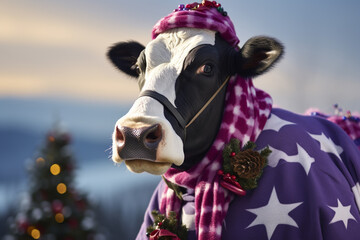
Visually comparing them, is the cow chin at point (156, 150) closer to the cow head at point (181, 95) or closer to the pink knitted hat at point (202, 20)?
the cow head at point (181, 95)

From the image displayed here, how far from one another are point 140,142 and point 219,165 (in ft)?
2.16

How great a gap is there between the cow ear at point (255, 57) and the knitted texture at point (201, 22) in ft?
0.48

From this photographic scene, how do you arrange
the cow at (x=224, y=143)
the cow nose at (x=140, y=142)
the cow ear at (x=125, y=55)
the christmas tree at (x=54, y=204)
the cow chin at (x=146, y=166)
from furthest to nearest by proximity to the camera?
the christmas tree at (x=54, y=204) → the cow ear at (x=125, y=55) → the cow at (x=224, y=143) → the cow chin at (x=146, y=166) → the cow nose at (x=140, y=142)

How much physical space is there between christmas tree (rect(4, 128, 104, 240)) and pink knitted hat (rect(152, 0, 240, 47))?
6620 millimetres

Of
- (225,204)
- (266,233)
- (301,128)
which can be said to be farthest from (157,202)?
(301,128)

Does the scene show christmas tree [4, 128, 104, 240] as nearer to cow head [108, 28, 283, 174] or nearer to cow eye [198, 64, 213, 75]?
cow head [108, 28, 283, 174]

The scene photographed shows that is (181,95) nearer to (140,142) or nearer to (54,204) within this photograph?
(140,142)

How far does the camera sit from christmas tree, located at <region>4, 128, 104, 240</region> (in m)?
8.57

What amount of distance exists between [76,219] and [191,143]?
6.83 m

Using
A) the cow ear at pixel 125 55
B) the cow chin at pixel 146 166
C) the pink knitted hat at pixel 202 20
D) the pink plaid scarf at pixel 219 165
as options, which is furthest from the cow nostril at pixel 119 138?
the cow ear at pixel 125 55

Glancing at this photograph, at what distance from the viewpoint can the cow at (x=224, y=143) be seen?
97.0 inches

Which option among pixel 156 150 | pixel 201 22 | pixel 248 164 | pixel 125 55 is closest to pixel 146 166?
pixel 156 150

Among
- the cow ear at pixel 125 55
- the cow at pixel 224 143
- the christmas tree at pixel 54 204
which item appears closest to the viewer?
the cow at pixel 224 143

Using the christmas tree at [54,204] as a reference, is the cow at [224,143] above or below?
above
